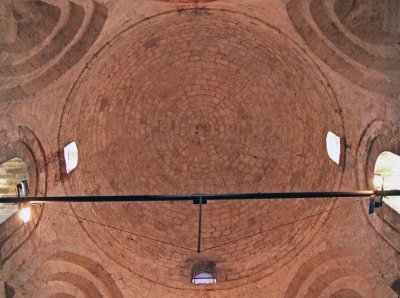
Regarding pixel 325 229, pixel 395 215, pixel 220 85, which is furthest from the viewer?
pixel 220 85

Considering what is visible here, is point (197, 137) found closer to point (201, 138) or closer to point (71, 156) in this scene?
point (201, 138)

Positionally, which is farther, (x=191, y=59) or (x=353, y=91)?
(x=191, y=59)

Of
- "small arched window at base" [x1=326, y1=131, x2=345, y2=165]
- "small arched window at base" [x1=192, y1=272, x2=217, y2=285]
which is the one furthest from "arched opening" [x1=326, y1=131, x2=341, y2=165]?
"small arched window at base" [x1=192, y1=272, x2=217, y2=285]

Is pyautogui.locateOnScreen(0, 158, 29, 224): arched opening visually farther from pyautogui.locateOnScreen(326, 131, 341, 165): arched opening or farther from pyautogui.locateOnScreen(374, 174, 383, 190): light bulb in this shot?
pyautogui.locateOnScreen(374, 174, 383, 190): light bulb

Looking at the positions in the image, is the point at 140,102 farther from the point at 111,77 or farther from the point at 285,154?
the point at 285,154

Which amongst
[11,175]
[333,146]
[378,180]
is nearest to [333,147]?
[333,146]

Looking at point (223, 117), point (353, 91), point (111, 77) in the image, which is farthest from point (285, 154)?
point (111, 77)
